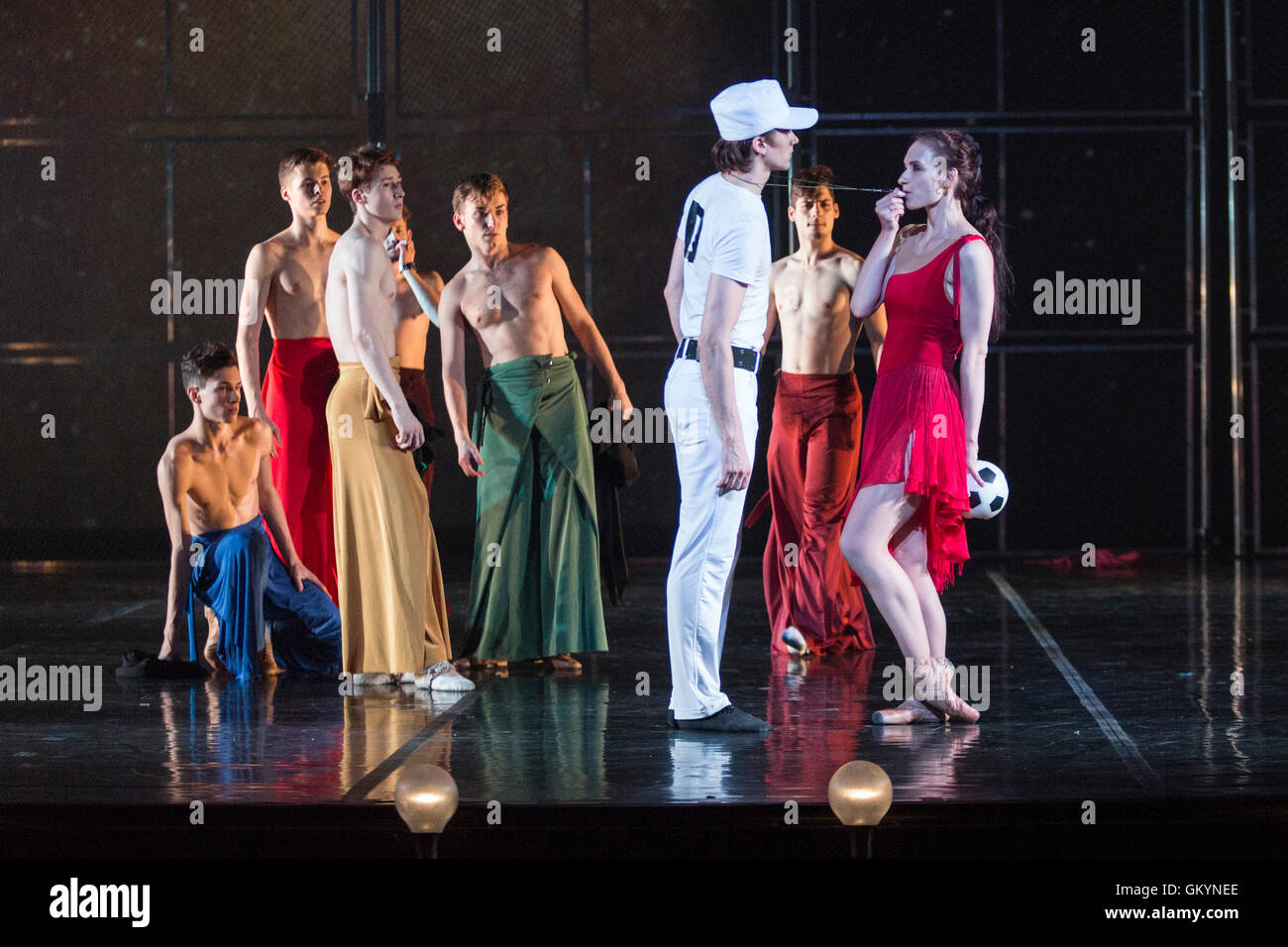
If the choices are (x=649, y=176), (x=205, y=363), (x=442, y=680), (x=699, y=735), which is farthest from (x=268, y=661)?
(x=649, y=176)

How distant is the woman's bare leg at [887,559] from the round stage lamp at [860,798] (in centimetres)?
93

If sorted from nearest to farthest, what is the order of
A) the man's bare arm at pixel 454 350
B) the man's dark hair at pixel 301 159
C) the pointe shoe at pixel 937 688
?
the pointe shoe at pixel 937 688, the man's bare arm at pixel 454 350, the man's dark hair at pixel 301 159

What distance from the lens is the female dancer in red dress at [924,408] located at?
451 cm

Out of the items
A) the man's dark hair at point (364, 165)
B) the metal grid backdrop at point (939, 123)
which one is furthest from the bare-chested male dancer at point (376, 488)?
the metal grid backdrop at point (939, 123)

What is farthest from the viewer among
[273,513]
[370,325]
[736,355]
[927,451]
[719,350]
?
[273,513]

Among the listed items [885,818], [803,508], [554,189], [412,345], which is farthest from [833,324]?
[554,189]

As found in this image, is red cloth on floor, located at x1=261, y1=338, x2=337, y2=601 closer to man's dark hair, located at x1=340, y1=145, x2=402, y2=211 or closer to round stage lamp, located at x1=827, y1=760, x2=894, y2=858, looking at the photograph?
man's dark hair, located at x1=340, y1=145, x2=402, y2=211

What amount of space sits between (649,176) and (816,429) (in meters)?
3.93

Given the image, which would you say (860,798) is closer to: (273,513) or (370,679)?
(370,679)

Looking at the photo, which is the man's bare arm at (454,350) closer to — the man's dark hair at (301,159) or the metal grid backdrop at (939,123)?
the man's dark hair at (301,159)

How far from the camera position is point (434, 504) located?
1012cm

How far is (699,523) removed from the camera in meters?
4.41
